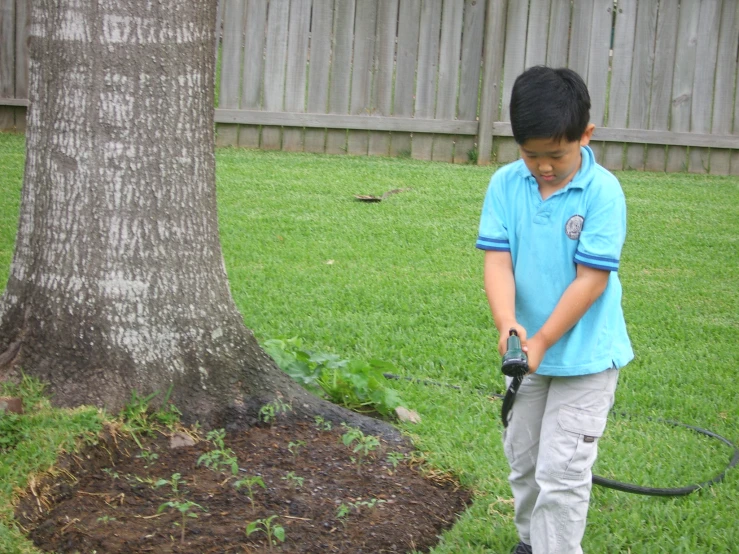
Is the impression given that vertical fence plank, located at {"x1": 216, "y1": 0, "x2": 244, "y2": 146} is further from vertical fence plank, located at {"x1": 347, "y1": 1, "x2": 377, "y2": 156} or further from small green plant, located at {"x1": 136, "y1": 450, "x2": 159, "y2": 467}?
small green plant, located at {"x1": 136, "y1": 450, "x2": 159, "y2": 467}

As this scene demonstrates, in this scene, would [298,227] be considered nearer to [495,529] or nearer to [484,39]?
[484,39]

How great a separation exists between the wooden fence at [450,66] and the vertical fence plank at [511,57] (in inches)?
0.5

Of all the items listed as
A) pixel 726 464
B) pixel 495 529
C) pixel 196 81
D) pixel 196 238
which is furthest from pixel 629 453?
pixel 196 81

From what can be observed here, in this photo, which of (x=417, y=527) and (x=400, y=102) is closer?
(x=417, y=527)

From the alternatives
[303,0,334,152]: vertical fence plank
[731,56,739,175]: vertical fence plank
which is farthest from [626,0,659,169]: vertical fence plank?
[303,0,334,152]: vertical fence plank

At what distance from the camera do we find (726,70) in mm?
9289

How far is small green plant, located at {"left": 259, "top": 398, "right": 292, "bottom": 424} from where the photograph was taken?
11.1 ft

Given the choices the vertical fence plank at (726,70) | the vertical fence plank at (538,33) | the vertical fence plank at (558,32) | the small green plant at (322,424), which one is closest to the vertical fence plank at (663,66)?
the vertical fence plank at (726,70)

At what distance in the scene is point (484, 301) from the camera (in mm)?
5375

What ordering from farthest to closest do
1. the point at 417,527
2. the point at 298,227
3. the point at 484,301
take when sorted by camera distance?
the point at 298,227 → the point at 484,301 → the point at 417,527

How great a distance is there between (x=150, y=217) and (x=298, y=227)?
3590 millimetres

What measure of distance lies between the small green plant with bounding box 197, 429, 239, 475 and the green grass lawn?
58 centimetres

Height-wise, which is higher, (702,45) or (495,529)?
(702,45)

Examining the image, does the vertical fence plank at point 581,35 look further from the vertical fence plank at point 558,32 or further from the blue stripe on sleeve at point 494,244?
the blue stripe on sleeve at point 494,244
